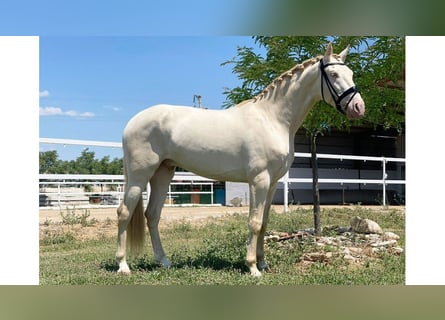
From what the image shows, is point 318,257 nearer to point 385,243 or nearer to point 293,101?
point 385,243

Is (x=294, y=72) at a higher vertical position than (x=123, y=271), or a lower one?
higher

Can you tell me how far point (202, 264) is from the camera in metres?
4.61

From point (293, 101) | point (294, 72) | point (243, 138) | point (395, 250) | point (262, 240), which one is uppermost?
point (294, 72)

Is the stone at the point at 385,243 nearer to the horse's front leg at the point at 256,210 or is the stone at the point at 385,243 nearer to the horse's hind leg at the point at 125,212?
the horse's front leg at the point at 256,210

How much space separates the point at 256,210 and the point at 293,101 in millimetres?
1148

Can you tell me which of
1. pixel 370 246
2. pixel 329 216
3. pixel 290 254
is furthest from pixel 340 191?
pixel 290 254

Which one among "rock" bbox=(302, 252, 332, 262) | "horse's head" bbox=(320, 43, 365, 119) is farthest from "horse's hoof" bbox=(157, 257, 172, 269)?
"horse's head" bbox=(320, 43, 365, 119)

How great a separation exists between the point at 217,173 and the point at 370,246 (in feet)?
9.08

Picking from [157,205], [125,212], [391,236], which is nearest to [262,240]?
[157,205]

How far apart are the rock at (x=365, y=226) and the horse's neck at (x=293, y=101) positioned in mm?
3303

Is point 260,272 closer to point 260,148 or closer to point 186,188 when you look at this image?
point 260,148

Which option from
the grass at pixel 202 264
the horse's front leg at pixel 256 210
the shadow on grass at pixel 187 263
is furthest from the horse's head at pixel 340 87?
the shadow on grass at pixel 187 263

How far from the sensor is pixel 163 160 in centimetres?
440

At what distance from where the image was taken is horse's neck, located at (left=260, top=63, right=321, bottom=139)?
4.15 meters
